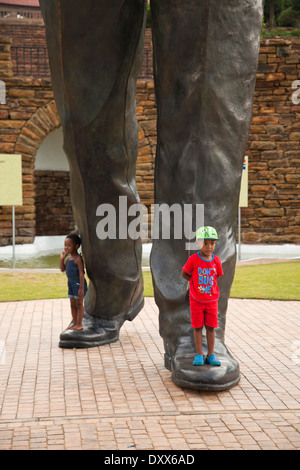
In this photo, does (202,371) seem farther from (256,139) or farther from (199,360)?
(256,139)

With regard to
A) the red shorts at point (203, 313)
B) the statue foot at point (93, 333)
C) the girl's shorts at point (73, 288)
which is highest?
the red shorts at point (203, 313)

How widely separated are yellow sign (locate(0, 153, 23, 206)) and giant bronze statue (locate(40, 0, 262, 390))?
807cm

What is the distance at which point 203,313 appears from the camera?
2.79 m

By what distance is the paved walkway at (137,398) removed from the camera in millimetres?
2203

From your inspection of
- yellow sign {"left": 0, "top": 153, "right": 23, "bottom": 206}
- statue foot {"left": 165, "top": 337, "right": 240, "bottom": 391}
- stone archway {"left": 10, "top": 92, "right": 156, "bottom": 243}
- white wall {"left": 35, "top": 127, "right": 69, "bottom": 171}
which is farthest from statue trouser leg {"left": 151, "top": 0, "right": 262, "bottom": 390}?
white wall {"left": 35, "top": 127, "right": 69, "bottom": 171}

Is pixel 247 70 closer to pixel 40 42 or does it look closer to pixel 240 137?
pixel 240 137

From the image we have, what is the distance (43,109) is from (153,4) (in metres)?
10.8

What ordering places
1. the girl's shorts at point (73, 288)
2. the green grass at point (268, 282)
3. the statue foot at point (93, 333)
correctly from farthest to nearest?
the green grass at point (268, 282) → the girl's shorts at point (73, 288) → the statue foot at point (93, 333)

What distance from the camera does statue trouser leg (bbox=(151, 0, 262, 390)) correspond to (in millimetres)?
2727

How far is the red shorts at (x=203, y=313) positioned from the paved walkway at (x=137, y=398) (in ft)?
0.95

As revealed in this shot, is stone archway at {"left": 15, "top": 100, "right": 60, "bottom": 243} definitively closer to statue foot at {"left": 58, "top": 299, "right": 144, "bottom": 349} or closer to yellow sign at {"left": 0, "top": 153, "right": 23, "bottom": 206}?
yellow sign at {"left": 0, "top": 153, "right": 23, "bottom": 206}

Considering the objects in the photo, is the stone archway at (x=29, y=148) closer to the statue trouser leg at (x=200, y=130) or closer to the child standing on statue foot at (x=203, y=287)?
the statue trouser leg at (x=200, y=130)

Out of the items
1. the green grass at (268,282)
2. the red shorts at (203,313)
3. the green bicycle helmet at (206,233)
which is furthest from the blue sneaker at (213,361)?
the green grass at (268,282)

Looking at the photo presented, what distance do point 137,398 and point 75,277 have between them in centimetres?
130
